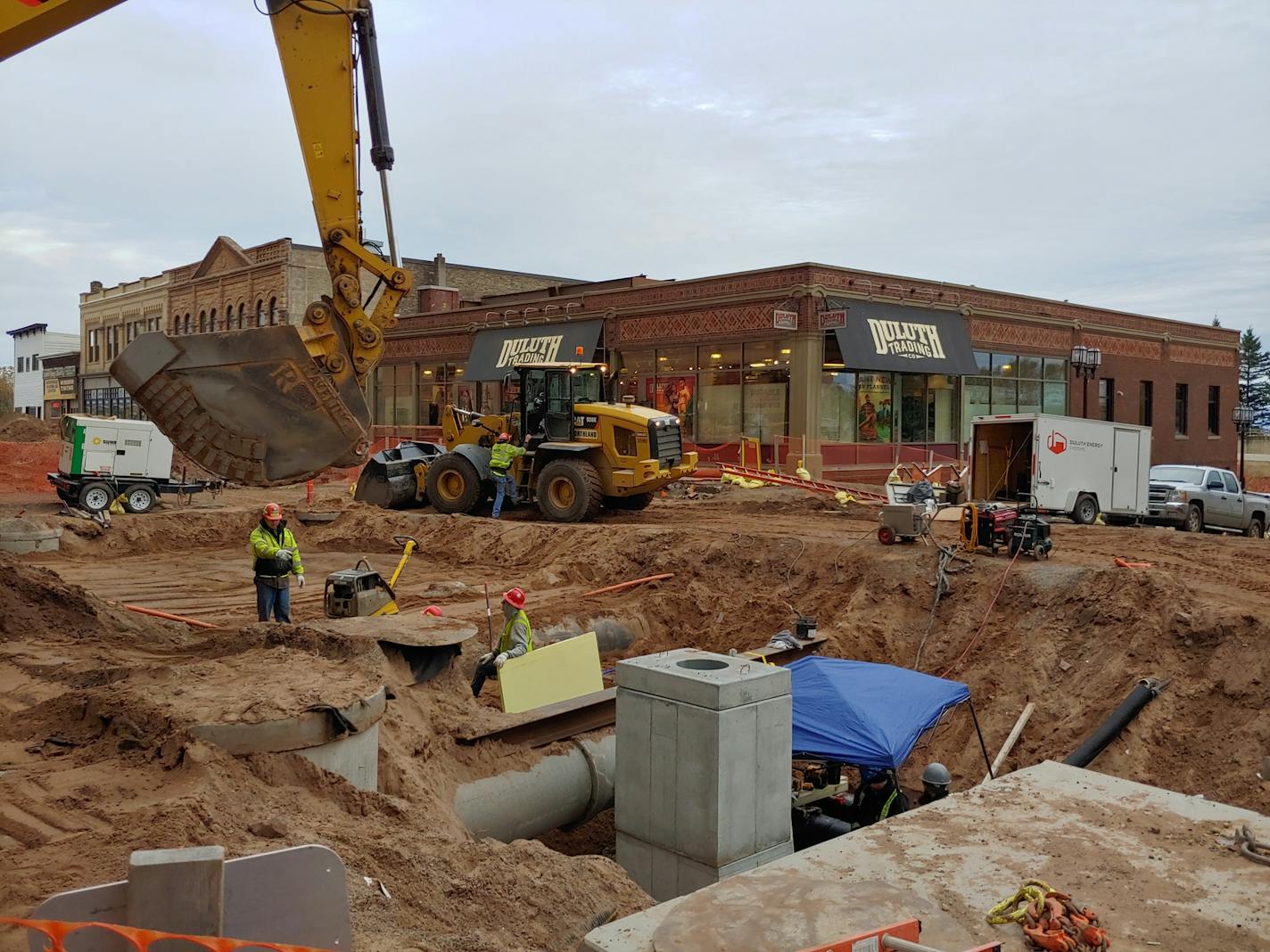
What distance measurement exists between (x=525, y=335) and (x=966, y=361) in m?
14.8

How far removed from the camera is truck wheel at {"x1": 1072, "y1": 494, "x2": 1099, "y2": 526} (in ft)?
65.3

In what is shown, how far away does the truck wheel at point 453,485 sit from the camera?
64.7ft

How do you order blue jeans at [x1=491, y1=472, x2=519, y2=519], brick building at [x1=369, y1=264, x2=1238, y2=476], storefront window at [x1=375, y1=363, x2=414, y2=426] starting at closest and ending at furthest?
blue jeans at [x1=491, y1=472, x2=519, y2=519]
brick building at [x1=369, y1=264, x2=1238, y2=476]
storefront window at [x1=375, y1=363, x2=414, y2=426]

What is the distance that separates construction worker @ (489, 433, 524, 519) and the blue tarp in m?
10.9

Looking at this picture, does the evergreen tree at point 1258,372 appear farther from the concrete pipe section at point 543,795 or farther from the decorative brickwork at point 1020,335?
the concrete pipe section at point 543,795

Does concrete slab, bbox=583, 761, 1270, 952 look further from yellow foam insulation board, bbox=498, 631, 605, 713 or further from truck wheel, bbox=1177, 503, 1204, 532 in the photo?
truck wheel, bbox=1177, 503, 1204, 532

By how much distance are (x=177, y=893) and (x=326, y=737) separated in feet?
9.10

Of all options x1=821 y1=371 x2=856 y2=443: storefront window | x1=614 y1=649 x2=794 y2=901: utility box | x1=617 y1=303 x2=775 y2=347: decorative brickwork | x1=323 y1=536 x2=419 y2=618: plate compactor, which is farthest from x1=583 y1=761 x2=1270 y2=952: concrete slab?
x1=617 y1=303 x2=775 y2=347: decorative brickwork

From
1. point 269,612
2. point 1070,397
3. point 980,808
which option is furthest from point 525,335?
point 980,808

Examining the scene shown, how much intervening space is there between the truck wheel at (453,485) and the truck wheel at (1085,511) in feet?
39.5

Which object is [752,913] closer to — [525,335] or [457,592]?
[457,592]

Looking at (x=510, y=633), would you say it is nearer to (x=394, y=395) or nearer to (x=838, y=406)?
(x=838, y=406)

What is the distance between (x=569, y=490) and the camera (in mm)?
18953

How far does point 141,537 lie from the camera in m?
19.8
